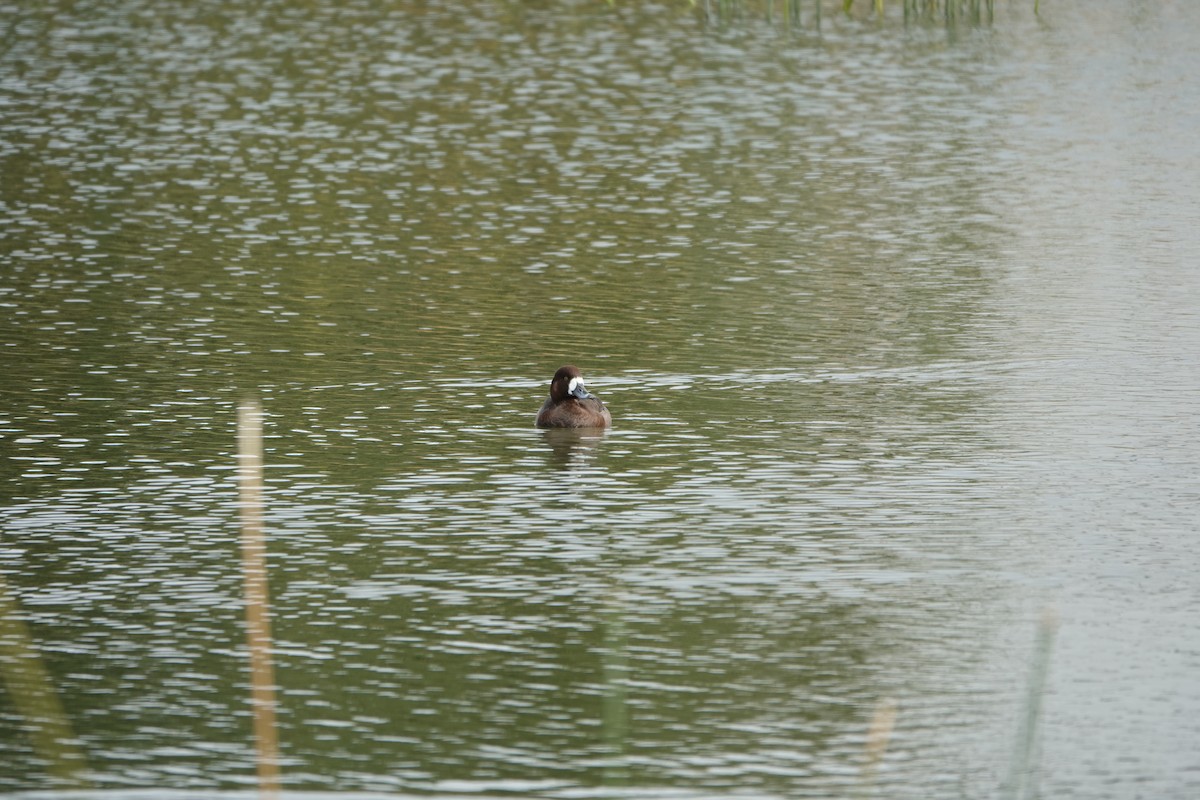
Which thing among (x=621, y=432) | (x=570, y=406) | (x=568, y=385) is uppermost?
(x=568, y=385)

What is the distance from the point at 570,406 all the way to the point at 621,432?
1.67ft

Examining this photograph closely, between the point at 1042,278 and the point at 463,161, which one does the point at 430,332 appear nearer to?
the point at 1042,278

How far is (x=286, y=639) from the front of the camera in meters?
11.0

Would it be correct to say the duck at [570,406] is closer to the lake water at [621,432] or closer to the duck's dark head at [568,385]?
the duck's dark head at [568,385]

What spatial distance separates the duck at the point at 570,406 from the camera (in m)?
14.9

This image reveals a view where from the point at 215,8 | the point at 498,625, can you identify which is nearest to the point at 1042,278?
the point at 498,625

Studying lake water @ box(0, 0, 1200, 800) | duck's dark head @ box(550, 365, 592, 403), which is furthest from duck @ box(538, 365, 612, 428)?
lake water @ box(0, 0, 1200, 800)

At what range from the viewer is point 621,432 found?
15.3m

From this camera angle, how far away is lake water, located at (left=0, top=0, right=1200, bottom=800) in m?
9.75

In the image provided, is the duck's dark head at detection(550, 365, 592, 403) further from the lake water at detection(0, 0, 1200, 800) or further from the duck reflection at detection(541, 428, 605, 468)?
the lake water at detection(0, 0, 1200, 800)

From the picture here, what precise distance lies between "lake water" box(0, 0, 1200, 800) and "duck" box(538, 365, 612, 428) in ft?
0.54

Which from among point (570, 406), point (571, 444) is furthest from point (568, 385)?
point (571, 444)

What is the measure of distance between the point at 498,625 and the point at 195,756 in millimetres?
2127

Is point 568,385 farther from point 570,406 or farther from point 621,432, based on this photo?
point 621,432
